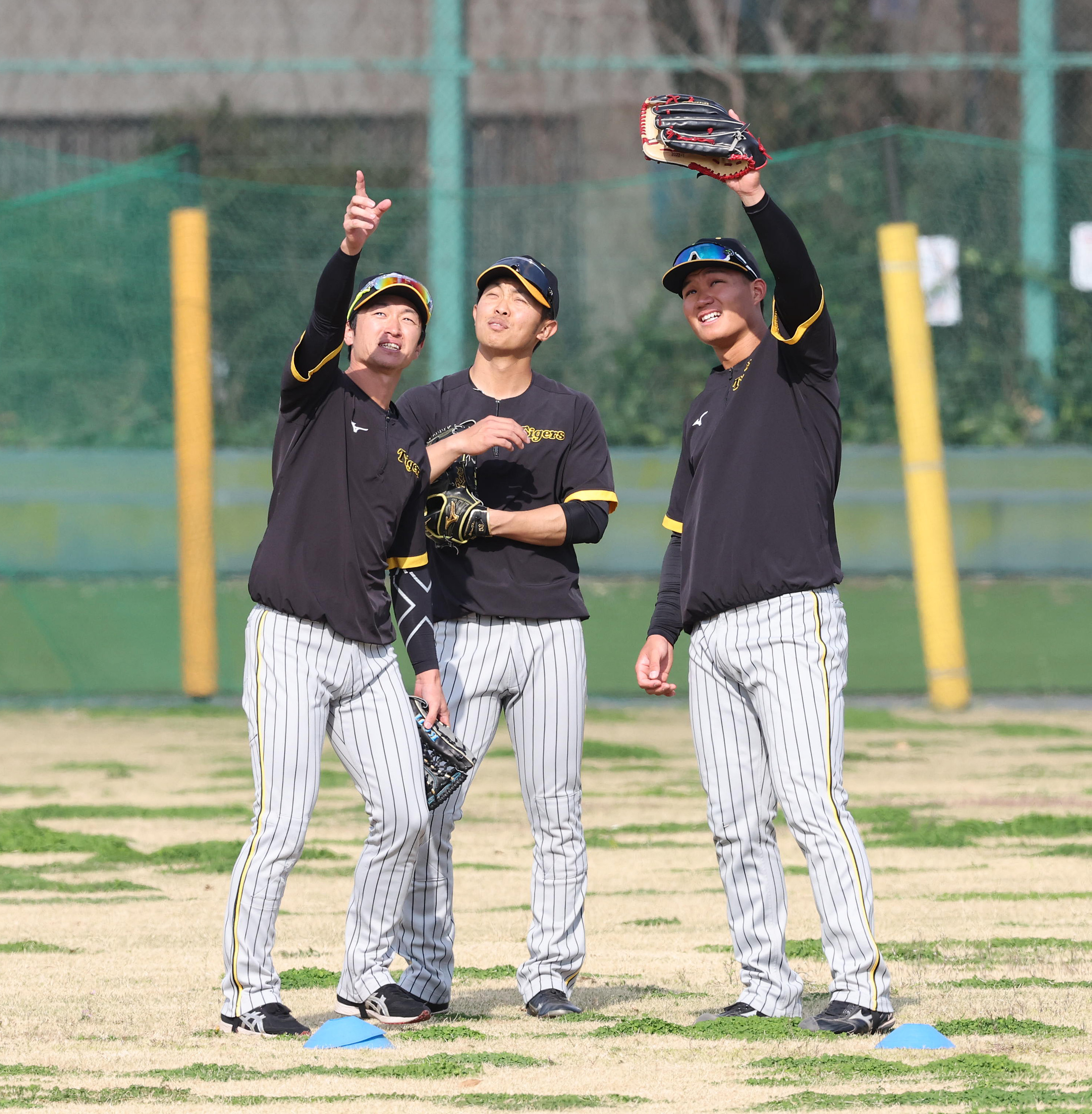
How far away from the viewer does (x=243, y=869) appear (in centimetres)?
468

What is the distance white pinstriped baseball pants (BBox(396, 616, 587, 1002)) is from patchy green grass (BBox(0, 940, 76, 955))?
1290mm

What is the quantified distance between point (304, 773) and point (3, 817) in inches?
155

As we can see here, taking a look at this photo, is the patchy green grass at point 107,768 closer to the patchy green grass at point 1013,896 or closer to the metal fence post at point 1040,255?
the patchy green grass at point 1013,896

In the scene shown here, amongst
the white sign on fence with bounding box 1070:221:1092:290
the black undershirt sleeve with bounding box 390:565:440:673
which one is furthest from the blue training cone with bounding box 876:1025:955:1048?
the white sign on fence with bounding box 1070:221:1092:290

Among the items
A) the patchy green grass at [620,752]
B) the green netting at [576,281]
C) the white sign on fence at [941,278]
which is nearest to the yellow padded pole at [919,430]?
the green netting at [576,281]

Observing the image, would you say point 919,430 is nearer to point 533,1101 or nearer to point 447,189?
point 447,189

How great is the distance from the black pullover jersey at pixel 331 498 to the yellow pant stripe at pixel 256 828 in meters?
0.21

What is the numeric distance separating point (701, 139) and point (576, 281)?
8508mm

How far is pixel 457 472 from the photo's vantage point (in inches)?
205

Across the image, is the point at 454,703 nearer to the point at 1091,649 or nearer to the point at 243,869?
the point at 243,869

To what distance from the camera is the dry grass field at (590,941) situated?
13.9 ft

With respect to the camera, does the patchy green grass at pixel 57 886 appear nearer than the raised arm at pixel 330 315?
No

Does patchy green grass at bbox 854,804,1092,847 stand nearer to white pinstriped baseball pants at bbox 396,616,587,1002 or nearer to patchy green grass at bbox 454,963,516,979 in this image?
patchy green grass at bbox 454,963,516,979

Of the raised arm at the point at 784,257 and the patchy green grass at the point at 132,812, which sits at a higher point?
the raised arm at the point at 784,257
